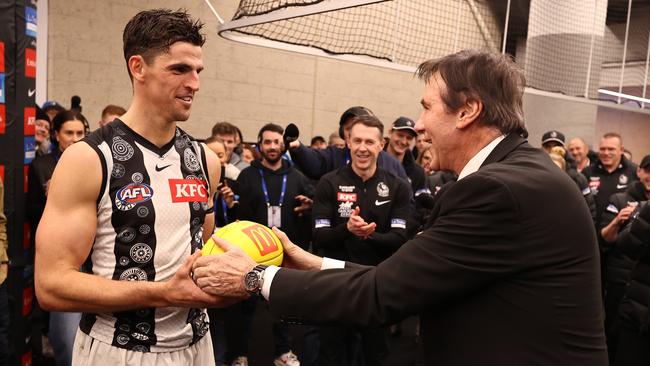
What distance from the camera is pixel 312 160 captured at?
510 centimetres

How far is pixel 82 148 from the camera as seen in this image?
1879 mm

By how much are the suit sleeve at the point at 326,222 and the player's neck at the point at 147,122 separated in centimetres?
212

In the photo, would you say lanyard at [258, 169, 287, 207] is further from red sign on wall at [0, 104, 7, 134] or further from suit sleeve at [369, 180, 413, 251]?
red sign on wall at [0, 104, 7, 134]

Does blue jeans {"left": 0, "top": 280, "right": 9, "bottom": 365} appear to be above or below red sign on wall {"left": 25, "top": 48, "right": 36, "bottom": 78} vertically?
below

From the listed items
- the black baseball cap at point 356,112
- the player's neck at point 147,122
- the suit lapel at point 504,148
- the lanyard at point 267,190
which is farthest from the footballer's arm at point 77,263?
the black baseball cap at point 356,112

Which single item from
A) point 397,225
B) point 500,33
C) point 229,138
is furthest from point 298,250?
point 500,33

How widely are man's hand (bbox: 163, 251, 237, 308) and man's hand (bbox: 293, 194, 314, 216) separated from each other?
3105 mm

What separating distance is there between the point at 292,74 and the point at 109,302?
9704mm

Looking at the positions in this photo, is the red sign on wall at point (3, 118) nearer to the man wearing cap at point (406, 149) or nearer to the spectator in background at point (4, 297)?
the spectator in background at point (4, 297)

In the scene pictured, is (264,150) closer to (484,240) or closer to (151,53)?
(151,53)

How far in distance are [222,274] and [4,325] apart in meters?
2.48

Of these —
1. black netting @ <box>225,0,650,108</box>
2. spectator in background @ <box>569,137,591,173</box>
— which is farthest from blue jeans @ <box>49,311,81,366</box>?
spectator in background @ <box>569,137,591,173</box>

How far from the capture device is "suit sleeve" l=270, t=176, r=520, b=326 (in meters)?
1.47

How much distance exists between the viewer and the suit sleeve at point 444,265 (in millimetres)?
1467
